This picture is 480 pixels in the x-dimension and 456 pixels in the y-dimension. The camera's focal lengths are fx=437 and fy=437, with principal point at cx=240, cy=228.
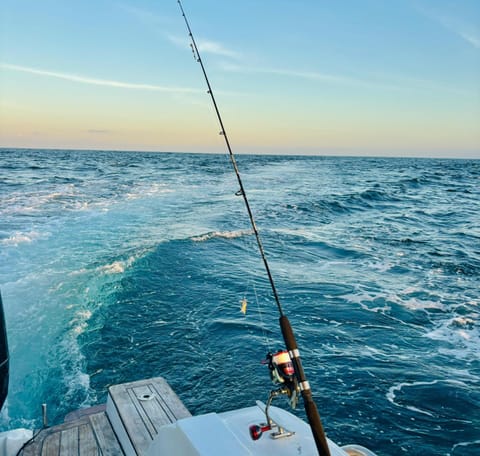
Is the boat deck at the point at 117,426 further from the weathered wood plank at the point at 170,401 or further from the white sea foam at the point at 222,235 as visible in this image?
the white sea foam at the point at 222,235

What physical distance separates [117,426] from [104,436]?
0.49ft

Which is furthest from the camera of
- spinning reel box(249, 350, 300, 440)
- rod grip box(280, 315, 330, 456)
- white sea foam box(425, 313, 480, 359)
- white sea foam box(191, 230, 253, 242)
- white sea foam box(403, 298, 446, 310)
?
white sea foam box(191, 230, 253, 242)

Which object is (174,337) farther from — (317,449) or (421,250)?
(421,250)

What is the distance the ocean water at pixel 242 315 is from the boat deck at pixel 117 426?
1.03m

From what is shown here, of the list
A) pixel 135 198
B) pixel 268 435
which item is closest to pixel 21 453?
pixel 268 435

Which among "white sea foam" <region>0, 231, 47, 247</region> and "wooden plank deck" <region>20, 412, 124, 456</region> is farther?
"white sea foam" <region>0, 231, 47, 247</region>

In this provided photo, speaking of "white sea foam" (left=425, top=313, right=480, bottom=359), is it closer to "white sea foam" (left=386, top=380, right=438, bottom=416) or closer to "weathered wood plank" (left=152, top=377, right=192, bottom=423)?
"white sea foam" (left=386, top=380, right=438, bottom=416)

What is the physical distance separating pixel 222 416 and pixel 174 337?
476cm

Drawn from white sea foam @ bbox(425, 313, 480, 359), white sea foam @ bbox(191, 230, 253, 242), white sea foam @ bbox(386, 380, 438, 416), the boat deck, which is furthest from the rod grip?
white sea foam @ bbox(191, 230, 253, 242)

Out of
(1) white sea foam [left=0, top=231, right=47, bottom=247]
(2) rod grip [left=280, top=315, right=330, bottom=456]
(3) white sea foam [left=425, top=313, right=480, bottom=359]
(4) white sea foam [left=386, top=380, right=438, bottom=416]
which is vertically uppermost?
(2) rod grip [left=280, top=315, right=330, bottom=456]

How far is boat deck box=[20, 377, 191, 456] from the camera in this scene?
405cm

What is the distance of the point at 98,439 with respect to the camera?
4281 millimetres

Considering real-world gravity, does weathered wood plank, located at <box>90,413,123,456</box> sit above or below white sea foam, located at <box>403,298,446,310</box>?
above

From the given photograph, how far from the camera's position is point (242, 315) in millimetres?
8445
